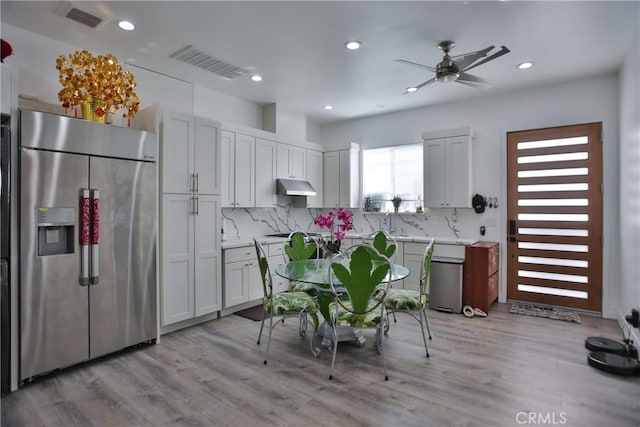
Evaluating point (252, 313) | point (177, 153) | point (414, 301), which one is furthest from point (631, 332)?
point (177, 153)

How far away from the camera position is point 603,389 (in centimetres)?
238

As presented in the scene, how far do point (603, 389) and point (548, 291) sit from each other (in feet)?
7.08

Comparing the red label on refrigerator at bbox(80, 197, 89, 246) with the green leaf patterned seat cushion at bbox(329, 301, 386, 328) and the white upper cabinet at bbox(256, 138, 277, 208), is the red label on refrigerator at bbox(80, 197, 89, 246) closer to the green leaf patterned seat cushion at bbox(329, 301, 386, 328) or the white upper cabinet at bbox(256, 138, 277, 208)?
the green leaf patterned seat cushion at bbox(329, 301, 386, 328)

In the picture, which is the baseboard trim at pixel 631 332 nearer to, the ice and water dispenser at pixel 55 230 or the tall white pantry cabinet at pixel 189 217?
the tall white pantry cabinet at pixel 189 217

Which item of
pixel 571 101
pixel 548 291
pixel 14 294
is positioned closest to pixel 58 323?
pixel 14 294

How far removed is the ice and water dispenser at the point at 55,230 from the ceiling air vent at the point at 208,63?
1831 millimetres

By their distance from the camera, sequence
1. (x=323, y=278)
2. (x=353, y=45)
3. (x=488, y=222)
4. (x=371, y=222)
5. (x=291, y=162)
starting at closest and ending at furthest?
(x=323, y=278) → (x=353, y=45) → (x=488, y=222) → (x=291, y=162) → (x=371, y=222)

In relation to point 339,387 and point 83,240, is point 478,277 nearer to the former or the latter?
point 339,387

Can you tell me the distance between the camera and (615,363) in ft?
8.61

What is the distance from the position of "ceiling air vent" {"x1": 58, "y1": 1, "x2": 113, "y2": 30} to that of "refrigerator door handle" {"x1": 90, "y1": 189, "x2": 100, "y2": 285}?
4.57 ft

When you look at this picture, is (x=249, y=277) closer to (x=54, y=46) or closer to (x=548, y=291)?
(x=54, y=46)

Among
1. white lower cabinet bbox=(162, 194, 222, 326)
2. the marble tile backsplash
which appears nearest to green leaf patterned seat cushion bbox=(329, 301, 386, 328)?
white lower cabinet bbox=(162, 194, 222, 326)

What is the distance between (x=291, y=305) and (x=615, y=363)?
2533 millimetres

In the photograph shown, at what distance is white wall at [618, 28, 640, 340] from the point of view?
119 inches
